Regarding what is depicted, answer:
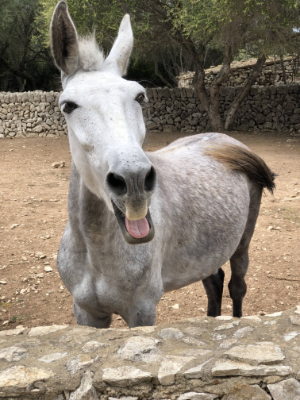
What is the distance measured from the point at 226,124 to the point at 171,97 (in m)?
2.53

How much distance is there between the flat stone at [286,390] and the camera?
165 cm

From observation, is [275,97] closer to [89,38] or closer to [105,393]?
[89,38]

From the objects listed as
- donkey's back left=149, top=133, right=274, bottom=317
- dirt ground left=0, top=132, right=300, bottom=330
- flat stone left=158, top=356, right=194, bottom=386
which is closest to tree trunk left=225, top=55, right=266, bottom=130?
dirt ground left=0, top=132, right=300, bottom=330

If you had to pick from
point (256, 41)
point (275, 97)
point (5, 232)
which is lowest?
point (5, 232)

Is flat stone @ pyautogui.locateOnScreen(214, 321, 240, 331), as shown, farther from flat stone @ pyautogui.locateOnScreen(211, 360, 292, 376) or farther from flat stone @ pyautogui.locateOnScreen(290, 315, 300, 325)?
flat stone @ pyautogui.locateOnScreen(211, 360, 292, 376)

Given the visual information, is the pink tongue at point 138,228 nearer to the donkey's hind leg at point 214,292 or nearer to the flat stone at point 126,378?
the flat stone at point 126,378

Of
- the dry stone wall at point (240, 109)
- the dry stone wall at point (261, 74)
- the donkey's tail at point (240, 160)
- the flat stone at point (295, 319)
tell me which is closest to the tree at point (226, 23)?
the dry stone wall at point (240, 109)

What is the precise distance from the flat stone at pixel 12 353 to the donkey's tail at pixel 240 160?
2.21m

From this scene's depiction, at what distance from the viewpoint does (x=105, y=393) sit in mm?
1732

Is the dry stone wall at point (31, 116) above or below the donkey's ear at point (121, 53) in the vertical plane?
below

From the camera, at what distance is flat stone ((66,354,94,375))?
182cm

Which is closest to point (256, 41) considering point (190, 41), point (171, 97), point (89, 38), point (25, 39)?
point (190, 41)

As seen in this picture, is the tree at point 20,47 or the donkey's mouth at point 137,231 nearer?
the donkey's mouth at point 137,231

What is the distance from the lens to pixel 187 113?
15602 mm
